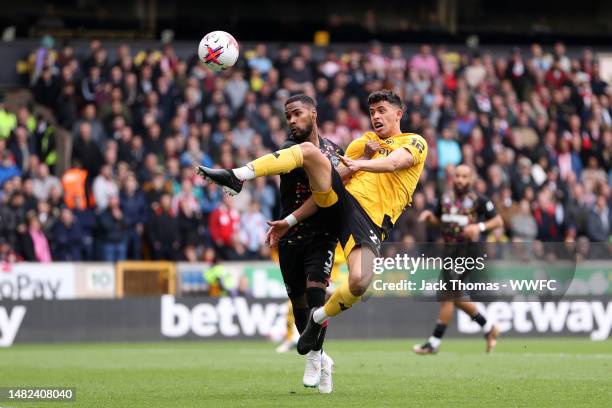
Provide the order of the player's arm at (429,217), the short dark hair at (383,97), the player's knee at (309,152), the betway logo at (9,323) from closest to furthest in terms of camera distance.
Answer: the player's knee at (309,152) → the short dark hair at (383,97) → the player's arm at (429,217) → the betway logo at (9,323)

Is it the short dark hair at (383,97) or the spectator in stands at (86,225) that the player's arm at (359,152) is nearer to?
the short dark hair at (383,97)

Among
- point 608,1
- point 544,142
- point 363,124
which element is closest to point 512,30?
point 608,1

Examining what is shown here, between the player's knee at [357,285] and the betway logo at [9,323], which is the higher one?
the player's knee at [357,285]

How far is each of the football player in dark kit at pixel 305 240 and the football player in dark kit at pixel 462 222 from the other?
523 centimetres

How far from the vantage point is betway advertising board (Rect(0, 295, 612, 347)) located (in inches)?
843

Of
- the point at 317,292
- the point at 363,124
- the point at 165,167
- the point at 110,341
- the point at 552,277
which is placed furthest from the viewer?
the point at 363,124

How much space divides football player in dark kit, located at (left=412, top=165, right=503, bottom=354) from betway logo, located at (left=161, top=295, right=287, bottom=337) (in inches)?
209

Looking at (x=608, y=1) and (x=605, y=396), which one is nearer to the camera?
(x=605, y=396)

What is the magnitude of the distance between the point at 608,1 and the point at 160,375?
23165 millimetres

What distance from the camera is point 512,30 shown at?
32.6m

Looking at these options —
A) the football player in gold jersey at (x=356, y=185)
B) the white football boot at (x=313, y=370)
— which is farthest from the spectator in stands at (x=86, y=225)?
the white football boot at (x=313, y=370)

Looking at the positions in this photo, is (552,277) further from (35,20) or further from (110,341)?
(35,20)

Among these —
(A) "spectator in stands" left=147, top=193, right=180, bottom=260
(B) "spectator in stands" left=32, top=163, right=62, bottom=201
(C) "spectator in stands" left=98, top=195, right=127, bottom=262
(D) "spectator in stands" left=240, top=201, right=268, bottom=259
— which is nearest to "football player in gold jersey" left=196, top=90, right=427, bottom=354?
(A) "spectator in stands" left=147, top=193, right=180, bottom=260

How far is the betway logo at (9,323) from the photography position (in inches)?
827
